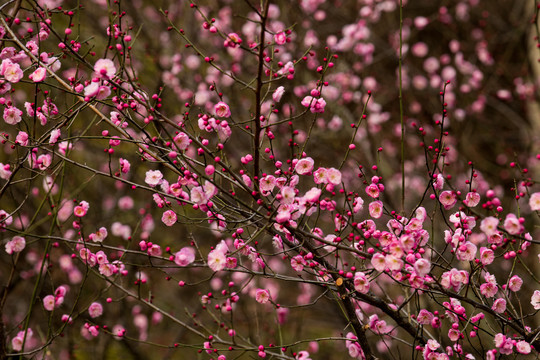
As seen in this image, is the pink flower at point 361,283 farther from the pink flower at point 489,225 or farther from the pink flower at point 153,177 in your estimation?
the pink flower at point 153,177

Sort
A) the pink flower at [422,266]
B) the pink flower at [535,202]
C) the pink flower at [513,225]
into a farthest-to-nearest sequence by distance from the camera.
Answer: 1. the pink flower at [535,202]
2. the pink flower at [422,266]
3. the pink flower at [513,225]

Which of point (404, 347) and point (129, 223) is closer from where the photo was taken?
point (129, 223)

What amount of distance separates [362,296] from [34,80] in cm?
188

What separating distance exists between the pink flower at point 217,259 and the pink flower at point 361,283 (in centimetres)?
→ 62

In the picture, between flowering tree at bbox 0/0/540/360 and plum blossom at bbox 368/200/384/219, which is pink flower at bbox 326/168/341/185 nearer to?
flowering tree at bbox 0/0/540/360

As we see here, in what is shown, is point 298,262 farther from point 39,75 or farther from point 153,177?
point 39,75

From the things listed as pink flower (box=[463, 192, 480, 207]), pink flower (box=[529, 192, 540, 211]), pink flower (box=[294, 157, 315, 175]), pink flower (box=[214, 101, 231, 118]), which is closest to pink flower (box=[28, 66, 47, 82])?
pink flower (box=[214, 101, 231, 118])

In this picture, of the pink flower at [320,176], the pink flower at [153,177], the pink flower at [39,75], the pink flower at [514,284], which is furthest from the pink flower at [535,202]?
the pink flower at [39,75]

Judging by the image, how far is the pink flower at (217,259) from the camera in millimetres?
2395

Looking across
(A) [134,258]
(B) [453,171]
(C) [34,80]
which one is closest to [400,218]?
(C) [34,80]

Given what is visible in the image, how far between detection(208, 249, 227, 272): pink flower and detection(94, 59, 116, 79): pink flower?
925 mm

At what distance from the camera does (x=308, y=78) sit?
21.2 feet

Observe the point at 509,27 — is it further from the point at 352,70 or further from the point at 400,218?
the point at 400,218

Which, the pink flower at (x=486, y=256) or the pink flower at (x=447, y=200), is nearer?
the pink flower at (x=486, y=256)
